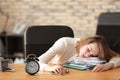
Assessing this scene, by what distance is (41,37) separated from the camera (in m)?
3.33

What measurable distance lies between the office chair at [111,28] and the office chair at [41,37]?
3.65 ft

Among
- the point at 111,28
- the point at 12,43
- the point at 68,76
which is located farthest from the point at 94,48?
the point at 12,43

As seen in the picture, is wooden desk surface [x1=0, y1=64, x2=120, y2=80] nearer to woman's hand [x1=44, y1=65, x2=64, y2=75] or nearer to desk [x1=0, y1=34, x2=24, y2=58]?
woman's hand [x1=44, y1=65, x2=64, y2=75]

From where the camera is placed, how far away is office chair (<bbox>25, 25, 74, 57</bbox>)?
126 inches

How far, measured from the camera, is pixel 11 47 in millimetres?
5996

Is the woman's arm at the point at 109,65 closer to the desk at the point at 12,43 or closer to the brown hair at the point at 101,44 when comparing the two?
the brown hair at the point at 101,44

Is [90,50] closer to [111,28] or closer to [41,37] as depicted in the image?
[41,37]

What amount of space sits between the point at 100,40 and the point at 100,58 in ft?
0.52

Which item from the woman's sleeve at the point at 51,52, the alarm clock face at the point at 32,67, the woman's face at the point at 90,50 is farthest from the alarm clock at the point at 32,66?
the woman's face at the point at 90,50

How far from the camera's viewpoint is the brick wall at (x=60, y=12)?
5.39m

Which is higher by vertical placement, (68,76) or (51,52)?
(51,52)

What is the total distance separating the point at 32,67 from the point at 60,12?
11.2 feet

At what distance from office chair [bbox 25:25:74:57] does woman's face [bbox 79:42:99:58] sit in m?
0.63

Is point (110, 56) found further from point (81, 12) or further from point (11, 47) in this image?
point (11, 47)
